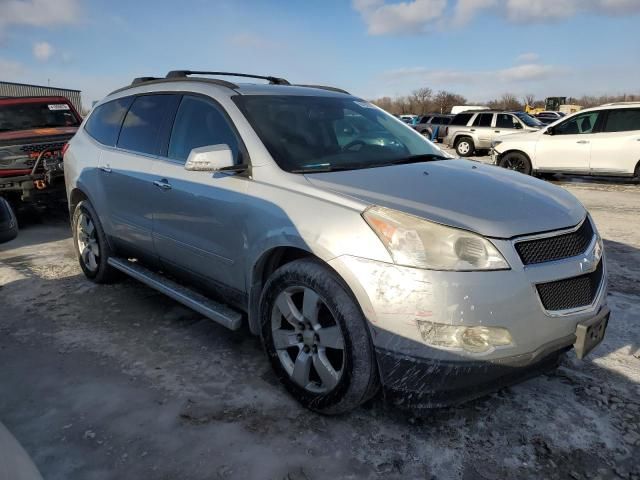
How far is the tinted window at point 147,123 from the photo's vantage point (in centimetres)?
379

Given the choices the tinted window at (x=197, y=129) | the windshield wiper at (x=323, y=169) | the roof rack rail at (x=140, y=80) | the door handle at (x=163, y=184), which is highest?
the roof rack rail at (x=140, y=80)

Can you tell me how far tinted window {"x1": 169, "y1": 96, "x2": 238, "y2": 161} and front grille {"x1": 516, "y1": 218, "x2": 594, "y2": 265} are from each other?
174 centimetres

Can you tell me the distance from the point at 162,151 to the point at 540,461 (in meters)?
3.04

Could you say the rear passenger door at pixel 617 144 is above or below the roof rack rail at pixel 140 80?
below

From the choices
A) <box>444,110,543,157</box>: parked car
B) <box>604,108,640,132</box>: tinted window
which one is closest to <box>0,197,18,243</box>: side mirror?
<box>604,108,640,132</box>: tinted window

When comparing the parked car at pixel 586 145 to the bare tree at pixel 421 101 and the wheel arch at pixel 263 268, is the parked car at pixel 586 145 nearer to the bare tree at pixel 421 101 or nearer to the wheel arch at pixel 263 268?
the wheel arch at pixel 263 268

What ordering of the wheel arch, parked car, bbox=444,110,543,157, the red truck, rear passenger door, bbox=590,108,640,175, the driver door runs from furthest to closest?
parked car, bbox=444,110,543,157 → the driver door → rear passenger door, bbox=590,108,640,175 → the red truck → the wheel arch

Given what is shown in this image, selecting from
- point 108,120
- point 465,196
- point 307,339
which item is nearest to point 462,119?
point 108,120

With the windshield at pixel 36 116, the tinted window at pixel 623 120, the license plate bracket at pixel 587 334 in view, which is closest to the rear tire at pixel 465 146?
the tinted window at pixel 623 120

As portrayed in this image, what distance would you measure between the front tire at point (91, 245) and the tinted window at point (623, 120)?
1069cm

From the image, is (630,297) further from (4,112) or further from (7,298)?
(4,112)

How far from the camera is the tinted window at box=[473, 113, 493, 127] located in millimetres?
19078

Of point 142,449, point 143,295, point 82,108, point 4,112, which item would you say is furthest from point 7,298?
point 82,108

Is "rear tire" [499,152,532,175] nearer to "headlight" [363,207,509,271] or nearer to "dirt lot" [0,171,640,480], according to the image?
"dirt lot" [0,171,640,480]
